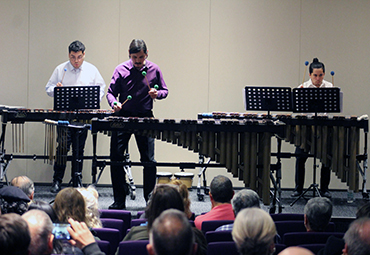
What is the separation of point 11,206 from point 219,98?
5.43 metres

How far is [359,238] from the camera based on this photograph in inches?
90.3

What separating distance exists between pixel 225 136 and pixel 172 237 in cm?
327

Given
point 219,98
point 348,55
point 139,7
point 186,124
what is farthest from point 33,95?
point 348,55

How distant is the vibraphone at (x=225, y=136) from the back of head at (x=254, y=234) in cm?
284

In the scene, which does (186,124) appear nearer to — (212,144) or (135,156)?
(212,144)

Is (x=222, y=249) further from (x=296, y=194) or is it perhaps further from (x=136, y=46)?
(x=296, y=194)

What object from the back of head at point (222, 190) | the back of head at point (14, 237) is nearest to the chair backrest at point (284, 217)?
the back of head at point (222, 190)

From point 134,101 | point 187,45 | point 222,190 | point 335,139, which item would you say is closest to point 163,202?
point 222,190

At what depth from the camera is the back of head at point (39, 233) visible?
2.19 m

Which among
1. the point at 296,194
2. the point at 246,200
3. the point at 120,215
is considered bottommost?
the point at 296,194

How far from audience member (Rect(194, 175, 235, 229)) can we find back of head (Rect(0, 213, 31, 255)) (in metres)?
2.07

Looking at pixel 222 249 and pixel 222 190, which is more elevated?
pixel 222 190

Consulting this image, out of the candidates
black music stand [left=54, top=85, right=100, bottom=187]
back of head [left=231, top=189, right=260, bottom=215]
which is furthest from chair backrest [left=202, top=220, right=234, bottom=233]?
black music stand [left=54, top=85, right=100, bottom=187]

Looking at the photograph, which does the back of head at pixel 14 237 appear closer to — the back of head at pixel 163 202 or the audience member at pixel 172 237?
the audience member at pixel 172 237
